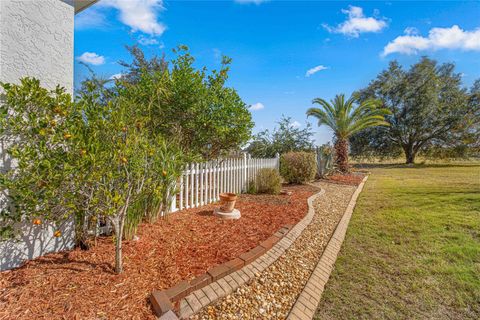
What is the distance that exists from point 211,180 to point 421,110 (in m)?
28.2

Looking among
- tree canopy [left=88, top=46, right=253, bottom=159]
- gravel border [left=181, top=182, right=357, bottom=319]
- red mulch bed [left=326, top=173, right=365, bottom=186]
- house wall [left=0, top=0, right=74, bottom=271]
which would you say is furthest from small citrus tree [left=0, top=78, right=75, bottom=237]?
red mulch bed [left=326, top=173, right=365, bottom=186]

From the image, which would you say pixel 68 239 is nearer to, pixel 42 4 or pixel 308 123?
pixel 42 4

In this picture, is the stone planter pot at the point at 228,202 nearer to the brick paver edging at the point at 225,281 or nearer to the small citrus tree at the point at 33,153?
the brick paver edging at the point at 225,281

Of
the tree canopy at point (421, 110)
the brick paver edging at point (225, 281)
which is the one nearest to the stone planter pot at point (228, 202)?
the brick paver edging at point (225, 281)

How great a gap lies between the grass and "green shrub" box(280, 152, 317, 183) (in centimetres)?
433

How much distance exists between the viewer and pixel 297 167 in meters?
9.94

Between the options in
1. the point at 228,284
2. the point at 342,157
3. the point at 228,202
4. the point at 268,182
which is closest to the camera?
the point at 228,284

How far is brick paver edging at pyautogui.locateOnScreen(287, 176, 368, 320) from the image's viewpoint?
2170mm

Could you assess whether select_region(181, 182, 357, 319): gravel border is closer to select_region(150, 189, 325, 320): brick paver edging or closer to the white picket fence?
select_region(150, 189, 325, 320): brick paver edging

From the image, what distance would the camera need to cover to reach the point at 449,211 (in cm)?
572

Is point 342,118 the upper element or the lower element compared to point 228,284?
upper

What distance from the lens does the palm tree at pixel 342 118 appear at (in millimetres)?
14453

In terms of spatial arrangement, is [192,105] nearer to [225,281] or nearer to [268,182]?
[268,182]

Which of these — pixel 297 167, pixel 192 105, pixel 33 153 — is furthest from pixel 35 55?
pixel 297 167
